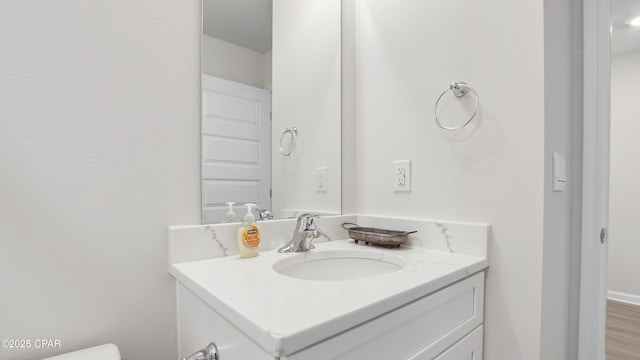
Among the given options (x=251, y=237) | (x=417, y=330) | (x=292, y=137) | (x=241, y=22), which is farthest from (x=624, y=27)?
(x=251, y=237)

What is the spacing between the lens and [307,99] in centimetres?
132

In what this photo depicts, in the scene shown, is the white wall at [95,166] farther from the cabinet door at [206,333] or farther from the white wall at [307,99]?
the white wall at [307,99]

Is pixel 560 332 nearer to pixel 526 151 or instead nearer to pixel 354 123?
pixel 526 151

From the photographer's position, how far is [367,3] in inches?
53.2

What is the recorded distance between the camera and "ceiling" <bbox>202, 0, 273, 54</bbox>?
3.17 feet

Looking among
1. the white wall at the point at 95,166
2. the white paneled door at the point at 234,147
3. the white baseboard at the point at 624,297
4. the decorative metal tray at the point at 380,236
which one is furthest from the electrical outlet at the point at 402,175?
the white baseboard at the point at 624,297

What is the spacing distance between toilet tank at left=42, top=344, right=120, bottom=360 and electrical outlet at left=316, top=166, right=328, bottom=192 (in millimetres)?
866

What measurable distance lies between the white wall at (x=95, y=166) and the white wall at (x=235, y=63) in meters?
0.04

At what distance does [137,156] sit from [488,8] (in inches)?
46.0

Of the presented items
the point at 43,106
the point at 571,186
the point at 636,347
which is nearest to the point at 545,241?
the point at 571,186

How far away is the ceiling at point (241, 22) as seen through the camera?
97 cm

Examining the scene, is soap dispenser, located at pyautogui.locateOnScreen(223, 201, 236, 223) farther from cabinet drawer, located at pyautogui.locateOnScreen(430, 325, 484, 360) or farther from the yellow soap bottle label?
cabinet drawer, located at pyautogui.locateOnScreen(430, 325, 484, 360)

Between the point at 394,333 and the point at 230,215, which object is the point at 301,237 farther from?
the point at 394,333

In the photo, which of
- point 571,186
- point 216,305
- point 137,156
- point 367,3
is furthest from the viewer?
point 367,3
